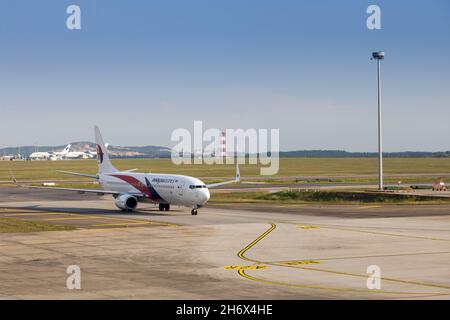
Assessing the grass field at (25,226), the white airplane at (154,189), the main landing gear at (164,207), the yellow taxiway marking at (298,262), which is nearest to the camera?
the yellow taxiway marking at (298,262)

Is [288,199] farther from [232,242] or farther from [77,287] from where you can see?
[77,287]

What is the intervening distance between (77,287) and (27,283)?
110 inches

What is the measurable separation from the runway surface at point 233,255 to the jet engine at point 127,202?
194 centimetres

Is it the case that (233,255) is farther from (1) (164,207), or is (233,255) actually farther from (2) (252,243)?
(1) (164,207)

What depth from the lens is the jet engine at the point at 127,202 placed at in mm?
72125

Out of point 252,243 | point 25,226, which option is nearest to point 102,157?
point 25,226

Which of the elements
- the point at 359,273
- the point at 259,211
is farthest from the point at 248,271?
the point at 259,211

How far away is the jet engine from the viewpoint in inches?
2840

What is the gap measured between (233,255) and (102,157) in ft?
148

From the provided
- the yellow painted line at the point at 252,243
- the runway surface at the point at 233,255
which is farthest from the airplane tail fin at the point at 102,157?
the yellow painted line at the point at 252,243

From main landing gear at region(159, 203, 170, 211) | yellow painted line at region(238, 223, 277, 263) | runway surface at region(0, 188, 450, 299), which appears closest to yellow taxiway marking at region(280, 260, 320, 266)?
runway surface at region(0, 188, 450, 299)

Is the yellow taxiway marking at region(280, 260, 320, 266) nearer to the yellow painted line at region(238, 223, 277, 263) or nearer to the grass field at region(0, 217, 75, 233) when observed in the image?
the yellow painted line at region(238, 223, 277, 263)

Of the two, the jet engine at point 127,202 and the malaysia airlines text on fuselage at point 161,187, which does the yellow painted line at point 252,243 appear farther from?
the jet engine at point 127,202
